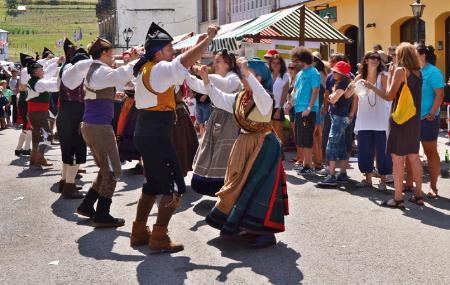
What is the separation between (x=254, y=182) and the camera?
6.31 m

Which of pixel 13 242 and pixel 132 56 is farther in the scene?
pixel 132 56

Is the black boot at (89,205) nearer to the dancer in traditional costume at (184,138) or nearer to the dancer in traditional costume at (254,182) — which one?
the dancer in traditional costume at (184,138)

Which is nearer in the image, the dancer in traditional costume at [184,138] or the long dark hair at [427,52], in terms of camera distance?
the long dark hair at [427,52]

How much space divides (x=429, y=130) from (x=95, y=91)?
4048 mm

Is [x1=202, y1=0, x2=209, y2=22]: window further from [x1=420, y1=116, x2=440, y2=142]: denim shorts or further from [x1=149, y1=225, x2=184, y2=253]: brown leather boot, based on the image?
[x1=149, y1=225, x2=184, y2=253]: brown leather boot

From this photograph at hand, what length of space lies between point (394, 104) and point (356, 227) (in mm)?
1722

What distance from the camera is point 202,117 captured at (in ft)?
48.1

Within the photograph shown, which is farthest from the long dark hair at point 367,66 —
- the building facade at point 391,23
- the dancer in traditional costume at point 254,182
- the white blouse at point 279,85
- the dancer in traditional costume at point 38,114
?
the building facade at point 391,23

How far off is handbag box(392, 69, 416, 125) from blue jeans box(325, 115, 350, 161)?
1555mm

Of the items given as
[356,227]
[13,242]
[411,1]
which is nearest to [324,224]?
[356,227]

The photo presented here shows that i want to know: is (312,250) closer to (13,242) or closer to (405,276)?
(405,276)

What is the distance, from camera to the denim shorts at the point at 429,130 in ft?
28.8

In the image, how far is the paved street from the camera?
220 inches

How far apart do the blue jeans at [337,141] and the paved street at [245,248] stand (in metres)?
0.61
